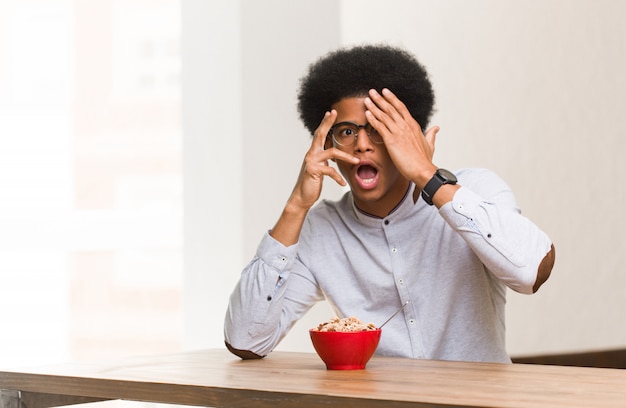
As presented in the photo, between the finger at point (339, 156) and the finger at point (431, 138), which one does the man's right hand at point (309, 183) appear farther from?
the finger at point (431, 138)

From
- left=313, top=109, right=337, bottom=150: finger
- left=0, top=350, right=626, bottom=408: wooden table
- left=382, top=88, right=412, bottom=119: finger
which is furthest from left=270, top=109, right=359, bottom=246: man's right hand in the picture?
left=0, top=350, right=626, bottom=408: wooden table

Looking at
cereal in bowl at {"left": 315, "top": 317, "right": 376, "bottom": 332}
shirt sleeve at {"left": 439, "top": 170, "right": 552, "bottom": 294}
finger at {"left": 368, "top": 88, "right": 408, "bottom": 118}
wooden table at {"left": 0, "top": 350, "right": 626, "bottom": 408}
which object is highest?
→ finger at {"left": 368, "top": 88, "right": 408, "bottom": 118}

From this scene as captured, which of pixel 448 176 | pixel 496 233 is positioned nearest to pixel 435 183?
pixel 448 176

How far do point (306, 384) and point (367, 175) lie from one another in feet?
2.14

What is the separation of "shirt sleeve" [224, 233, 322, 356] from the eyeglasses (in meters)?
0.25

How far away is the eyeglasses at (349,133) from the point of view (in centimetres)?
195

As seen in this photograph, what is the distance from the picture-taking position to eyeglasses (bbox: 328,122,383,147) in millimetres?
1949

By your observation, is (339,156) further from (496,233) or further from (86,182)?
(86,182)

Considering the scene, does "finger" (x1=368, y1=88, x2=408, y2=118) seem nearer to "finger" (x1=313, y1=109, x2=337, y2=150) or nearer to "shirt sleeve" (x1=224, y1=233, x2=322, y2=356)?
"finger" (x1=313, y1=109, x2=337, y2=150)

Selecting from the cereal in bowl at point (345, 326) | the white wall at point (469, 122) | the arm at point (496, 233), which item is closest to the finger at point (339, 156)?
the arm at point (496, 233)

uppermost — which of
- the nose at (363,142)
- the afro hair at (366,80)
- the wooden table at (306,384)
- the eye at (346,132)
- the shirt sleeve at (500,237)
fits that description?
the afro hair at (366,80)

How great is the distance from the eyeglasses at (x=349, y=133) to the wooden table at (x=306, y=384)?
18.0 inches

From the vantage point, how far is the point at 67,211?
4.02m

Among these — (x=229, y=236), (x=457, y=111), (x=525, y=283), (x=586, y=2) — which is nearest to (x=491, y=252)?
(x=525, y=283)
